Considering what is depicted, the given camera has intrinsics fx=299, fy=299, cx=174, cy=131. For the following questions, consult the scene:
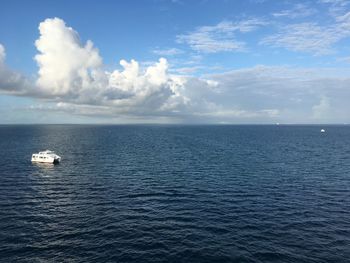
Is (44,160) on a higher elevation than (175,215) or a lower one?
higher

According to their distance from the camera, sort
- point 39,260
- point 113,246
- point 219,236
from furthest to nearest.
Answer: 1. point 219,236
2. point 113,246
3. point 39,260

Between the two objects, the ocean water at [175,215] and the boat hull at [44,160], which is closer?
the ocean water at [175,215]

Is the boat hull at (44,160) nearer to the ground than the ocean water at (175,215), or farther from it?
farther from it

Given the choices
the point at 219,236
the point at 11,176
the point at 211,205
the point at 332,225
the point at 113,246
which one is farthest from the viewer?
the point at 11,176

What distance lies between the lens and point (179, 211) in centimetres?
6694

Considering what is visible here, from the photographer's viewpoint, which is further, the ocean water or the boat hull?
the boat hull

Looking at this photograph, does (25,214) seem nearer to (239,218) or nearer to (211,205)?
(211,205)

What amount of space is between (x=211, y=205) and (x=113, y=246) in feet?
91.6

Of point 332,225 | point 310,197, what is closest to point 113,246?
point 332,225

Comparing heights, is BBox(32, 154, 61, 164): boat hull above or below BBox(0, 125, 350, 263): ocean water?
above

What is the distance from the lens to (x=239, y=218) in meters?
62.6

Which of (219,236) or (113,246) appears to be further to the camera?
(219,236)

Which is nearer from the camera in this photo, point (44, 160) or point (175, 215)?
point (175, 215)

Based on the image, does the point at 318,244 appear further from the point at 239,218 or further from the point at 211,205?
the point at 211,205
